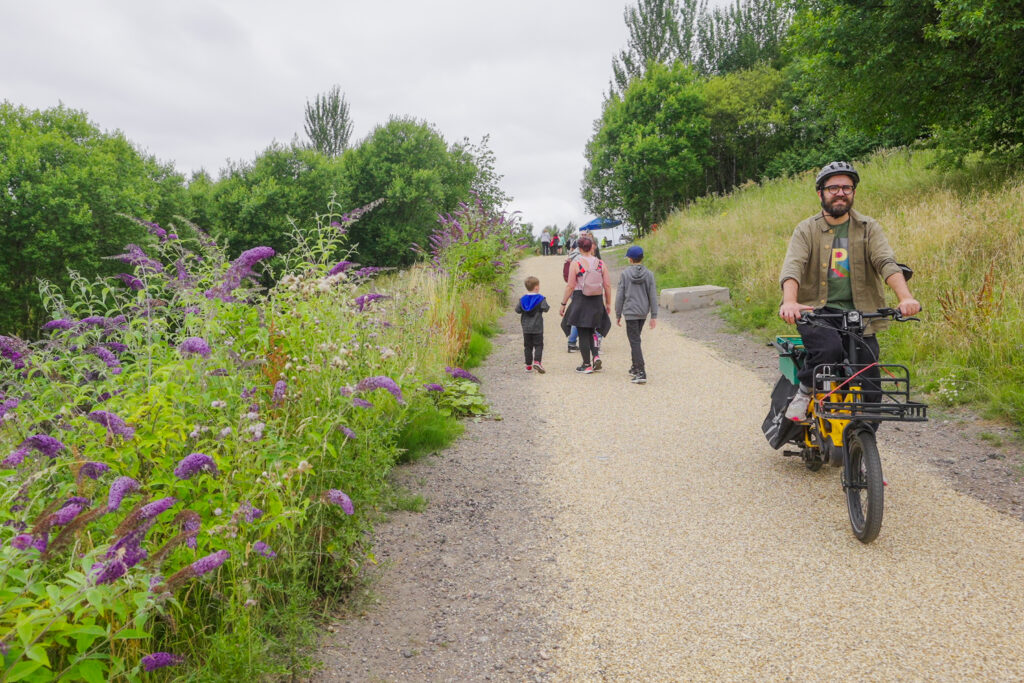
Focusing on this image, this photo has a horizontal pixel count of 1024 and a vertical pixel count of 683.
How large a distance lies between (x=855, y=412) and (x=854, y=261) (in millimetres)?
1100

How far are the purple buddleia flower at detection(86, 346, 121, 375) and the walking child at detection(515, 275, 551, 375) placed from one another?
595 centimetres

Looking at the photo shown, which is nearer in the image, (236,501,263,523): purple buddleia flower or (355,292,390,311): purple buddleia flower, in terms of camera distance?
(236,501,263,523): purple buddleia flower

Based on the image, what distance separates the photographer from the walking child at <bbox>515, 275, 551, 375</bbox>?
898 centimetres

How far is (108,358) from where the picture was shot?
10.5 ft

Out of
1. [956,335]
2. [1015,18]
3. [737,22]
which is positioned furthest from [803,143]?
[956,335]

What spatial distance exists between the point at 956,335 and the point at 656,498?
4.52m

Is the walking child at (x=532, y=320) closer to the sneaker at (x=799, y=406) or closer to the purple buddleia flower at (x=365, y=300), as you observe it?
the purple buddleia flower at (x=365, y=300)

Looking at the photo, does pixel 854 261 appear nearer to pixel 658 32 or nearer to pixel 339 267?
pixel 339 267

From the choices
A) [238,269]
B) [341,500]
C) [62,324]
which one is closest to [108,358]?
[62,324]

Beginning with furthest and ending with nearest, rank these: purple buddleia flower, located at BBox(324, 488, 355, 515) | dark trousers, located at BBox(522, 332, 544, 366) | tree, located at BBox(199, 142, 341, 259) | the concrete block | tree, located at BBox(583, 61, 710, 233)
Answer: tree, located at BBox(199, 142, 341, 259), tree, located at BBox(583, 61, 710, 233), the concrete block, dark trousers, located at BBox(522, 332, 544, 366), purple buddleia flower, located at BBox(324, 488, 355, 515)

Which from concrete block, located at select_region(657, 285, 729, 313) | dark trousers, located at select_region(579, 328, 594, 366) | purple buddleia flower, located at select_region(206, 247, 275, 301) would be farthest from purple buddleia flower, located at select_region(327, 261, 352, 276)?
concrete block, located at select_region(657, 285, 729, 313)

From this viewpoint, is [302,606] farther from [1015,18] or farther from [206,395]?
[1015,18]

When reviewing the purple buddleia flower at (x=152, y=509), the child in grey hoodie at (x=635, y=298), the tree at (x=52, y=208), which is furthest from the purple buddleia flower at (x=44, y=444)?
the tree at (x=52, y=208)

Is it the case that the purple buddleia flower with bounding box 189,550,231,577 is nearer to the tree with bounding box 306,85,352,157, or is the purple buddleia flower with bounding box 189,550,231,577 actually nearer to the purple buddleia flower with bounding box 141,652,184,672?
the purple buddleia flower with bounding box 141,652,184,672
